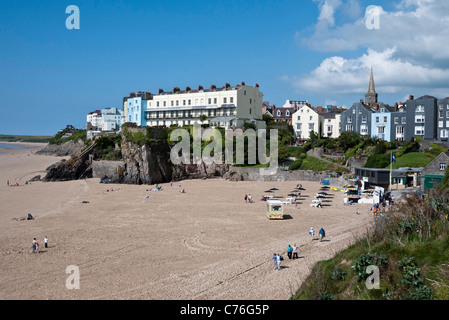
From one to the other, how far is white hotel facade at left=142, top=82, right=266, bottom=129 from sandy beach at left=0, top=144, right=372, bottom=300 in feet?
96.5

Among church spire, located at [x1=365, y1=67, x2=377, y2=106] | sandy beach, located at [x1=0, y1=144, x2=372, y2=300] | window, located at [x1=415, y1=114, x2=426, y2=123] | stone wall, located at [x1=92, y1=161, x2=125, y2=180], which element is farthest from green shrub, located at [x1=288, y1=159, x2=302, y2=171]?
church spire, located at [x1=365, y1=67, x2=377, y2=106]

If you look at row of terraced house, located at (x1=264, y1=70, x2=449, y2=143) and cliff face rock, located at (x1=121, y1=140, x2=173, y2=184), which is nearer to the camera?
cliff face rock, located at (x1=121, y1=140, x2=173, y2=184)

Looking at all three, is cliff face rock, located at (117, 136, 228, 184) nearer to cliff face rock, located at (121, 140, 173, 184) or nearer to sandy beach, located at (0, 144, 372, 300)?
cliff face rock, located at (121, 140, 173, 184)

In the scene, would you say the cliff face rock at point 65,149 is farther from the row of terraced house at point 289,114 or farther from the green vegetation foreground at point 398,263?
the green vegetation foreground at point 398,263

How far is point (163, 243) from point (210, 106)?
49.1m

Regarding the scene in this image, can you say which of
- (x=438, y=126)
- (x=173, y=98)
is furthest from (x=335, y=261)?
(x=173, y=98)

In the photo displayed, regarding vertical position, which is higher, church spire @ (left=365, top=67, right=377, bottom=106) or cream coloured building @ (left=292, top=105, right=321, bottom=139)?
church spire @ (left=365, top=67, right=377, bottom=106)

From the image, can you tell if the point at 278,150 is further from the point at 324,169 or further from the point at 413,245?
the point at 413,245

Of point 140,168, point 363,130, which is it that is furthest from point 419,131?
point 140,168

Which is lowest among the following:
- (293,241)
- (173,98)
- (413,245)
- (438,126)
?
(293,241)

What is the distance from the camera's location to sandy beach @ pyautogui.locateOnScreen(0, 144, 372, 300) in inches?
592
